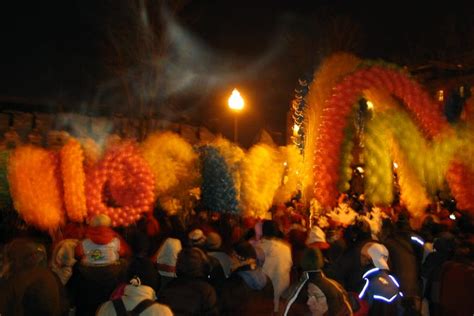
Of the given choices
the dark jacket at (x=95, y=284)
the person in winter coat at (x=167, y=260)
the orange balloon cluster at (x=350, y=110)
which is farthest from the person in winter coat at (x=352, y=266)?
the dark jacket at (x=95, y=284)

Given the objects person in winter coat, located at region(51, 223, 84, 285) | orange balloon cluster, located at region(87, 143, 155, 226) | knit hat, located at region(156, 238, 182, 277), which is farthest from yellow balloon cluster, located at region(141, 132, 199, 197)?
knit hat, located at region(156, 238, 182, 277)

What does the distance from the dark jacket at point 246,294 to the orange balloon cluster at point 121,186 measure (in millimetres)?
3830

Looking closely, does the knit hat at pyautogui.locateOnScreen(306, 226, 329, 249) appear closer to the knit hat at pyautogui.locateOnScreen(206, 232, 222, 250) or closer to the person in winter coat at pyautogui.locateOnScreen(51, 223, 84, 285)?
the knit hat at pyautogui.locateOnScreen(206, 232, 222, 250)

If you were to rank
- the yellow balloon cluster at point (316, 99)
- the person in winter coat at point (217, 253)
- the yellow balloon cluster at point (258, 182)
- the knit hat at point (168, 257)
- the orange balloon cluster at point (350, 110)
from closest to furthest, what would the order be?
the knit hat at point (168, 257) < the person in winter coat at point (217, 253) < the orange balloon cluster at point (350, 110) < the yellow balloon cluster at point (316, 99) < the yellow balloon cluster at point (258, 182)

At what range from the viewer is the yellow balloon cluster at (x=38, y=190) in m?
8.62

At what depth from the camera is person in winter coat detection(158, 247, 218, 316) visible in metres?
4.53

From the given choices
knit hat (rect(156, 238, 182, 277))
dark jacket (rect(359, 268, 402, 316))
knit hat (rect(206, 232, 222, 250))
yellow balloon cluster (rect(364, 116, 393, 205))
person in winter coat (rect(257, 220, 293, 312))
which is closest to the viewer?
dark jacket (rect(359, 268, 402, 316))

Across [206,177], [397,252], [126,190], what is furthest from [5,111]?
[397,252]

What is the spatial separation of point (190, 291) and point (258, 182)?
662 cm

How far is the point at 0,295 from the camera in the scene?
4566 millimetres

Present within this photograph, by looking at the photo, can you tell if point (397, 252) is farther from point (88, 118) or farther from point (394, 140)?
point (88, 118)

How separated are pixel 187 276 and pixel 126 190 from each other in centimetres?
453

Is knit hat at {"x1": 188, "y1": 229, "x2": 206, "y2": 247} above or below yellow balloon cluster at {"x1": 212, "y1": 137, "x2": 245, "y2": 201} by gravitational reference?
below

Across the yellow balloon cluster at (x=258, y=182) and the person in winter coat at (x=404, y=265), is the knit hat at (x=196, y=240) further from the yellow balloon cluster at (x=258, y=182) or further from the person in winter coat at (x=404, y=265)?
the yellow balloon cluster at (x=258, y=182)
